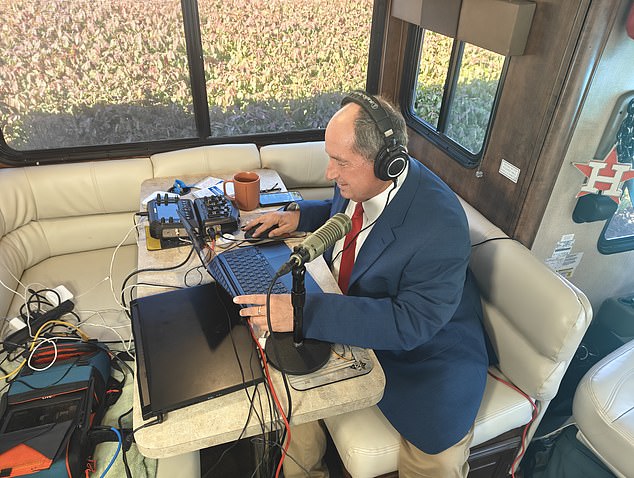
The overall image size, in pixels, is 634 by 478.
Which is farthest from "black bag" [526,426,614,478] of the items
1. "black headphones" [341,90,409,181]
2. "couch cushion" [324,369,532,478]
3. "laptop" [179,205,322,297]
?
"black headphones" [341,90,409,181]

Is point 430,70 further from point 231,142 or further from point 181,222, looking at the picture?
point 181,222

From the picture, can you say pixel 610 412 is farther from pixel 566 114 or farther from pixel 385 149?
pixel 385 149

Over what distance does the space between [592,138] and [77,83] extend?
2.54 metres

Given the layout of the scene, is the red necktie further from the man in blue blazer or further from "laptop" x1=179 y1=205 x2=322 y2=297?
"laptop" x1=179 y1=205 x2=322 y2=297

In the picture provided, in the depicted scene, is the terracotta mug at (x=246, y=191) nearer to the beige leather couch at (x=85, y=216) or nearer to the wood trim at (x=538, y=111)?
the beige leather couch at (x=85, y=216)

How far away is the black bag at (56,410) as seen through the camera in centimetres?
136

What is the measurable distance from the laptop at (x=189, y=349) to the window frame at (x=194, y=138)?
64.6 inches

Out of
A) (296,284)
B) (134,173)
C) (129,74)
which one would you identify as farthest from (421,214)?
(129,74)

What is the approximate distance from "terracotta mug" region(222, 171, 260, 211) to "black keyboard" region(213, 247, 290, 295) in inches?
15.3

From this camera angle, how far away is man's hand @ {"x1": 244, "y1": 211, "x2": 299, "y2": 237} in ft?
5.60

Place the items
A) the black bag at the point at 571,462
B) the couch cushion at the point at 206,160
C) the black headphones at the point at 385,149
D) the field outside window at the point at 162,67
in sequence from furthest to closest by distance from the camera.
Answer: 1. the couch cushion at the point at 206,160
2. the field outside window at the point at 162,67
3. the black bag at the point at 571,462
4. the black headphones at the point at 385,149

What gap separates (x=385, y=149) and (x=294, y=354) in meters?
0.64

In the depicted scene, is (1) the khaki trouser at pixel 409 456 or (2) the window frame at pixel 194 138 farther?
(2) the window frame at pixel 194 138

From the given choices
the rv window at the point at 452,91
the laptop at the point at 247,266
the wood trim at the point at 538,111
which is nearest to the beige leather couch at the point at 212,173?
the wood trim at the point at 538,111
